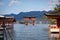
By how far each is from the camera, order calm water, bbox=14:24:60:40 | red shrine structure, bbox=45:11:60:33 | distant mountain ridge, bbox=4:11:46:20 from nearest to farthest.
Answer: calm water, bbox=14:24:60:40
red shrine structure, bbox=45:11:60:33
distant mountain ridge, bbox=4:11:46:20

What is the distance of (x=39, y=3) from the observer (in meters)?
11.1

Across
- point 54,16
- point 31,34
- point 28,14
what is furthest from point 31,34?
point 28,14

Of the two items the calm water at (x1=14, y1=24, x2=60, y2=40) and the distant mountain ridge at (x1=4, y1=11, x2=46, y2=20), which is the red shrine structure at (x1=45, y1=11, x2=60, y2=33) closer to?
the calm water at (x1=14, y1=24, x2=60, y2=40)

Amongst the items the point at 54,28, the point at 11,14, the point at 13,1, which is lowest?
the point at 54,28

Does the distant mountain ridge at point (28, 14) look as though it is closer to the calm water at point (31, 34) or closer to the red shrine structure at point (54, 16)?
the calm water at point (31, 34)

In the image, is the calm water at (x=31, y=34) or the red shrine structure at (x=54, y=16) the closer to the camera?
the calm water at (x=31, y=34)

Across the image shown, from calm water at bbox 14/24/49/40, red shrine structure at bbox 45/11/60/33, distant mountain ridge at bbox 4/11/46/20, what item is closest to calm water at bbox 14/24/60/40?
calm water at bbox 14/24/49/40

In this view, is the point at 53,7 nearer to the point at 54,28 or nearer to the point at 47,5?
the point at 47,5

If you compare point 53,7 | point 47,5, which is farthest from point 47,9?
point 53,7

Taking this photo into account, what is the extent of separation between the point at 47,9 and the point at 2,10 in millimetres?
2365

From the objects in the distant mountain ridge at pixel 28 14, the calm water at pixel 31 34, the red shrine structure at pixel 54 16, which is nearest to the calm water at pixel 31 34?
the calm water at pixel 31 34

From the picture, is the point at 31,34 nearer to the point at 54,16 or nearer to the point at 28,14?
the point at 54,16

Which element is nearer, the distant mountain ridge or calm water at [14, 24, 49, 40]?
calm water at [14, 24, 49, 40]

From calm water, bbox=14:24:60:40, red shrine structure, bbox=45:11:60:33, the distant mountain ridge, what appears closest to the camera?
calm water, bbox=14:24:60:40
